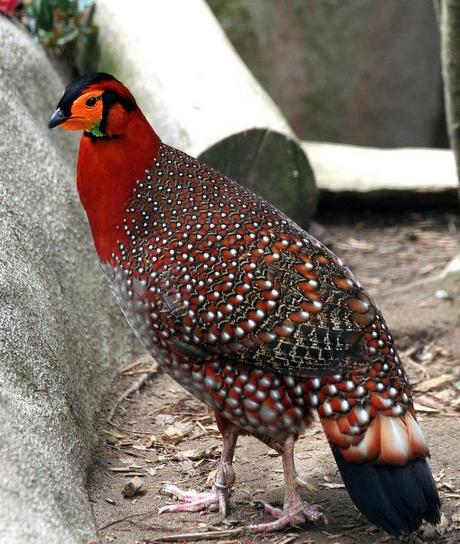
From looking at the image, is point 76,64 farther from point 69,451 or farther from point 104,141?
point 69,451

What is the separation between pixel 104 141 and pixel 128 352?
154 cm

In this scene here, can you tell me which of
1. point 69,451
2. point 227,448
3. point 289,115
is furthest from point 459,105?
point 289,115

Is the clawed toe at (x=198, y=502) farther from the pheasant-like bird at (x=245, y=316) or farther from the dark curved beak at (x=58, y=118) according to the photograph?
the dark curved beak at (x=58, y=118)

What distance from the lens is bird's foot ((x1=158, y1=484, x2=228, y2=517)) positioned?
3.56 meters

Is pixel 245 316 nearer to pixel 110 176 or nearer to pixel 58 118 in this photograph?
pixel 110 176

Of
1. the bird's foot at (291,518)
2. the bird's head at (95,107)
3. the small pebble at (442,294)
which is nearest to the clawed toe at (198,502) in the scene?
the bird's foot at (291,518)

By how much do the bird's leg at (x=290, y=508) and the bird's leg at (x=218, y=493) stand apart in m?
0.21

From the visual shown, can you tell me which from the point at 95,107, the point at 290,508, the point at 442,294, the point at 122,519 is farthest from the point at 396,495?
the point at 442,294

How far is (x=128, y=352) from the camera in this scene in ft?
16.0

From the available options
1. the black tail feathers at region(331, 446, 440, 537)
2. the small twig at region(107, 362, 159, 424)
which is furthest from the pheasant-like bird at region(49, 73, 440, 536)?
the small twig at region(107, 362, 159, 424)

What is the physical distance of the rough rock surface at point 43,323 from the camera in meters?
2.99

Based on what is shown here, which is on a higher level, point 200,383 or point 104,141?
point 104,141

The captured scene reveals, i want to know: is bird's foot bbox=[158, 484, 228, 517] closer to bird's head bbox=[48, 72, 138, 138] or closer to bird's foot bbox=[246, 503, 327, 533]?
bird's foot bbox=[246, 503, 327, 533]

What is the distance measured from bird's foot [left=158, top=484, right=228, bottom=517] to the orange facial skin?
1.43 metres
